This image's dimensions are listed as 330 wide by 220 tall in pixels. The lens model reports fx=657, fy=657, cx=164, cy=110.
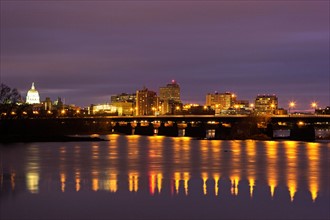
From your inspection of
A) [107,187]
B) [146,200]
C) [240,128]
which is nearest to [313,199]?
[146,200]

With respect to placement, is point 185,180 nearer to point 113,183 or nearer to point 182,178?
point 182,178

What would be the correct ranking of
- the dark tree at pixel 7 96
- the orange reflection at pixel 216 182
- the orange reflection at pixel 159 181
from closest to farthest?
the orange reflection at pixel 216 182 → the orange reflection at pixel 159 181 → the dark tree at pixel 7 96

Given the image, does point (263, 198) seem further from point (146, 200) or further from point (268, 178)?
point (268, 178)

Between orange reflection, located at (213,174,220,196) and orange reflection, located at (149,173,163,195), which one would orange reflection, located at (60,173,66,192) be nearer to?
orange reflection, located at (149,173,163,195)

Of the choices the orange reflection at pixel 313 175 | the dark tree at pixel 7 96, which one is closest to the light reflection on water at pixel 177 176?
the orange reflection at pixel 313 175

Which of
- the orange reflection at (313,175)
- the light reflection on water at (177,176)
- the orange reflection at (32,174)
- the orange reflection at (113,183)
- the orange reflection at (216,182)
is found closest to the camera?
the orange reflection at (216,182)

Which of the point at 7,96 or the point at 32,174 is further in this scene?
the point at 7,96

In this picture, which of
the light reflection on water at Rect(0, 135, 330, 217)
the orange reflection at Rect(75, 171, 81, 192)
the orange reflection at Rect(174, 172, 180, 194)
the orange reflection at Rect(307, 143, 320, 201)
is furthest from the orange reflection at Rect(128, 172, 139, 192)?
the orange reflection at Rect(307, 143, 320, 201)

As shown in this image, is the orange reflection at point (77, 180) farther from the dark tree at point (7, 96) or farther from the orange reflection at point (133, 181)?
the dark tree at point (7, 96)

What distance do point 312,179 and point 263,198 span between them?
15.4m

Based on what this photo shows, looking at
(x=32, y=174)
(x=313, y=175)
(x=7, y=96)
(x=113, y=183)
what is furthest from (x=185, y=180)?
(x=7, y=96)

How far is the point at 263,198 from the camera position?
48344 millimetres

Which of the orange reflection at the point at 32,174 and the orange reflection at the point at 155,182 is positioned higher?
the orange reflection at the point at 32,174

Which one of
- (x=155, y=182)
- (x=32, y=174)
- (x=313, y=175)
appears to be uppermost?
(x=32, y=174)
